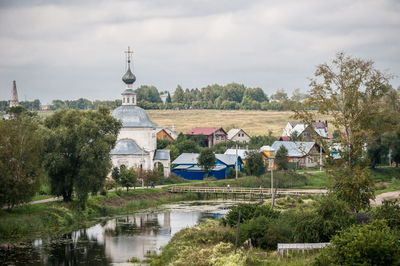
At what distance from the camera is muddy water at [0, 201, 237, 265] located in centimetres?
2838

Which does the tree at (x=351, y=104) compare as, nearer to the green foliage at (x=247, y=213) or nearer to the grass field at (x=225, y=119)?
the green foliage at (x=247, y=213)

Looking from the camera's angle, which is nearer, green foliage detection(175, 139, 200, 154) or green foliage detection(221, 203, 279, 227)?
green foliage detection(221, 203, 279, 227)

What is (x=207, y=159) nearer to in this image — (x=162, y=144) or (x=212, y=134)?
(x=162, y=144)

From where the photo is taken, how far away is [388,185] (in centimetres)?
5631

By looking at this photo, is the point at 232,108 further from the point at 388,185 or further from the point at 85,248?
the point at 85,248

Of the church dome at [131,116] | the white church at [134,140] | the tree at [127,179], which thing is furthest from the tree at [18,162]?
the church dome at [131,116]

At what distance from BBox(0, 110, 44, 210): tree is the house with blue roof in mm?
29658

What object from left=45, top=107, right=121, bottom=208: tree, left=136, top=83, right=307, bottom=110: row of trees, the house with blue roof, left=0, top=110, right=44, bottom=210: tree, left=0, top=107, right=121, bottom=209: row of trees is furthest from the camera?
left=136, top=83, right=307, bottom=110: row of trees

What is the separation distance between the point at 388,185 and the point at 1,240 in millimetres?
39169

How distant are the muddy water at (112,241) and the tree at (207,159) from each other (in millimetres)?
Answer: 17004

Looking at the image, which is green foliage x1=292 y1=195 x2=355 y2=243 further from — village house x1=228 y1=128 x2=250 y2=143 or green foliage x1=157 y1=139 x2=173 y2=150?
village house x1=228 y1=128 x2=250 y2=143

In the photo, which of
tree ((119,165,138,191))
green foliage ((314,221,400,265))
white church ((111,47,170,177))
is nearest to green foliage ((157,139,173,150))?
white church ((111,47,170,177))

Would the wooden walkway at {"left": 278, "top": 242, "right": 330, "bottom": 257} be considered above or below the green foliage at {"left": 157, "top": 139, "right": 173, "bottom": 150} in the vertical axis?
below

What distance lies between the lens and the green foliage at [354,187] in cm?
3009
